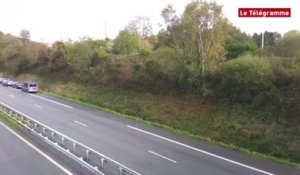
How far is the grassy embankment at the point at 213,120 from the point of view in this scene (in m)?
24.8

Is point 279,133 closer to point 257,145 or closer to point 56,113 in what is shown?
point 257,145

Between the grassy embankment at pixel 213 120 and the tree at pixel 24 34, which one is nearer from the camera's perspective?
the grassy embankment at pixel 213 120

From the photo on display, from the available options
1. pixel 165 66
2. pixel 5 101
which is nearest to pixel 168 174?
pixel 165 66

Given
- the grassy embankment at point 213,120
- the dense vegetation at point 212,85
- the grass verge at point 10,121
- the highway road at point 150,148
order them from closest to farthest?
the highway road at point 150,148 < the grassy embankment at point 213,120 < the dense vegetation at point 212,85 < the grass verge at point 10,121

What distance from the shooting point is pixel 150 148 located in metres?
24.3

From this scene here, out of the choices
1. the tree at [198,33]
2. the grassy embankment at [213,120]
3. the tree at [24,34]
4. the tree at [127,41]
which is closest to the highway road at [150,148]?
the grassy embankment at [213,120]

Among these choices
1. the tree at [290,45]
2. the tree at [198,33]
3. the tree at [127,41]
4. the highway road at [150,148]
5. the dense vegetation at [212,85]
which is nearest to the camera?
the highway road at [150,148]

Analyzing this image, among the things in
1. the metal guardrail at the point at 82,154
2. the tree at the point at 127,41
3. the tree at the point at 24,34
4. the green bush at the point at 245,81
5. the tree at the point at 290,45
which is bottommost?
the metal guardrail at the point at 82,154

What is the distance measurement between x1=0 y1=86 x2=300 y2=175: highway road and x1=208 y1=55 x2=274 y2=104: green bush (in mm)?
6215

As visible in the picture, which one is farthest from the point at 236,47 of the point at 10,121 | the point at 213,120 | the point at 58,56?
the point at 58,56

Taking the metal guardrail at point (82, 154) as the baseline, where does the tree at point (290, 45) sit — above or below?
above

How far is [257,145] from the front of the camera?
25.5 m

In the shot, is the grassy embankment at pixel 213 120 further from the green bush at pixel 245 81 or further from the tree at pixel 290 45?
the tree at pixel 290 45

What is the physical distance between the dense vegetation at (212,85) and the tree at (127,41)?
18.7 feet
